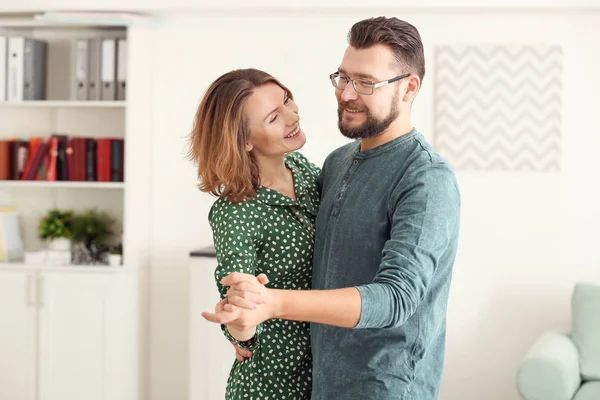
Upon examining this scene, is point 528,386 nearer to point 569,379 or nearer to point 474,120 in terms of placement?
point 569,379

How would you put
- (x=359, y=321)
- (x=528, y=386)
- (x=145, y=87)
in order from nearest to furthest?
(x=359, y=321), (x=528, y=386), (x=145, y=87)

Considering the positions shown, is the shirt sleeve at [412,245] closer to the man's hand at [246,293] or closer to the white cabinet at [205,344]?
the man's hand at [246,293]

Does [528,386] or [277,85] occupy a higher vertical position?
[277,85]

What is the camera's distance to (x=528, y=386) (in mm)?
3543

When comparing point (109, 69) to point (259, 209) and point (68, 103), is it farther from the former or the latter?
point (259, 209)

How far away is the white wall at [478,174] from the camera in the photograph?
166 inches

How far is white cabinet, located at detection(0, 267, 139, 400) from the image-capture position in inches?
167

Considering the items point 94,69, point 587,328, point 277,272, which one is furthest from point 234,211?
point 94,69

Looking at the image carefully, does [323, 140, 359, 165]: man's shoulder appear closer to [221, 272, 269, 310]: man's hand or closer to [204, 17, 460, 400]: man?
[204, 17, 460, 400]: man

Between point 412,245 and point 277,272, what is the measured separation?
0.47 meters

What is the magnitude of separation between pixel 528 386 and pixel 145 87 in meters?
2.38

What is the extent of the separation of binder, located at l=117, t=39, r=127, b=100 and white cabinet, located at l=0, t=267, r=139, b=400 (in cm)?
90

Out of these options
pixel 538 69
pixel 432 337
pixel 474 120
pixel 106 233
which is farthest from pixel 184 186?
pixel 432 337

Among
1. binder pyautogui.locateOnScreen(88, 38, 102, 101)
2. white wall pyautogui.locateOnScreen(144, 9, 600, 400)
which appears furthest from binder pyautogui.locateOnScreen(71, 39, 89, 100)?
white wall pyautogui.locateOnScreen(144, 9, 600, 400)
